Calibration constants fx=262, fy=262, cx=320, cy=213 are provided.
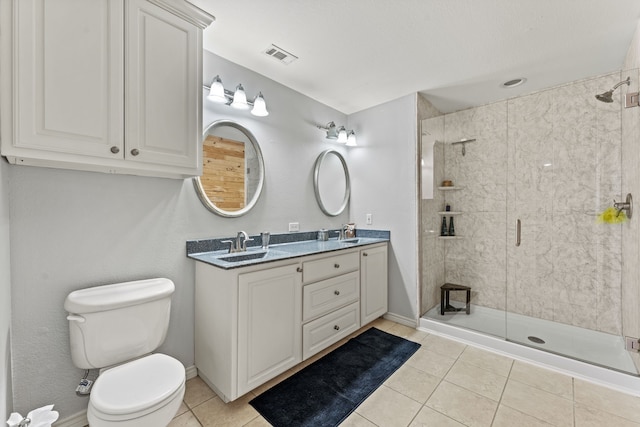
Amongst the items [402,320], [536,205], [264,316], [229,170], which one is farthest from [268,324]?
[536,205]

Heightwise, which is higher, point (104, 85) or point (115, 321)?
point (104, 85)

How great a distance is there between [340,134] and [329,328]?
204 cm

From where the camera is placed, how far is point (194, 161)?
1623 millimetres

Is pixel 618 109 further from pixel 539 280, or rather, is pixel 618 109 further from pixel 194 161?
pixel 194 161

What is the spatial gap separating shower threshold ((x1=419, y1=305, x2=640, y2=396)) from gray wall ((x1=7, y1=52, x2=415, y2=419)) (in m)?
0.49

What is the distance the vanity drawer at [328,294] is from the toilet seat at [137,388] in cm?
90

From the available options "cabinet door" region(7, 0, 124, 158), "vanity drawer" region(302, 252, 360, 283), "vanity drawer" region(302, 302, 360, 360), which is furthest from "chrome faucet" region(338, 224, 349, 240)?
"cabinet door" region(7, 0, 124, 158)

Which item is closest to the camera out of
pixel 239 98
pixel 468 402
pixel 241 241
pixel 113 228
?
pixel 113 228

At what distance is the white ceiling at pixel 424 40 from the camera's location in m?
1.57

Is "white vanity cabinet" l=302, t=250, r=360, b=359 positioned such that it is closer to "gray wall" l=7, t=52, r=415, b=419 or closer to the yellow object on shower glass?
"gray wall" l=7, t=52, r=415, b=419

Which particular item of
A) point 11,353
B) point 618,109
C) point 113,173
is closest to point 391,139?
point 618,109

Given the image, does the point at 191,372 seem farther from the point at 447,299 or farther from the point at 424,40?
the point at 424,40

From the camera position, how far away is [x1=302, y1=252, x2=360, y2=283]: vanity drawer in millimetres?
1966

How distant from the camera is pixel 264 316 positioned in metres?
1.69
